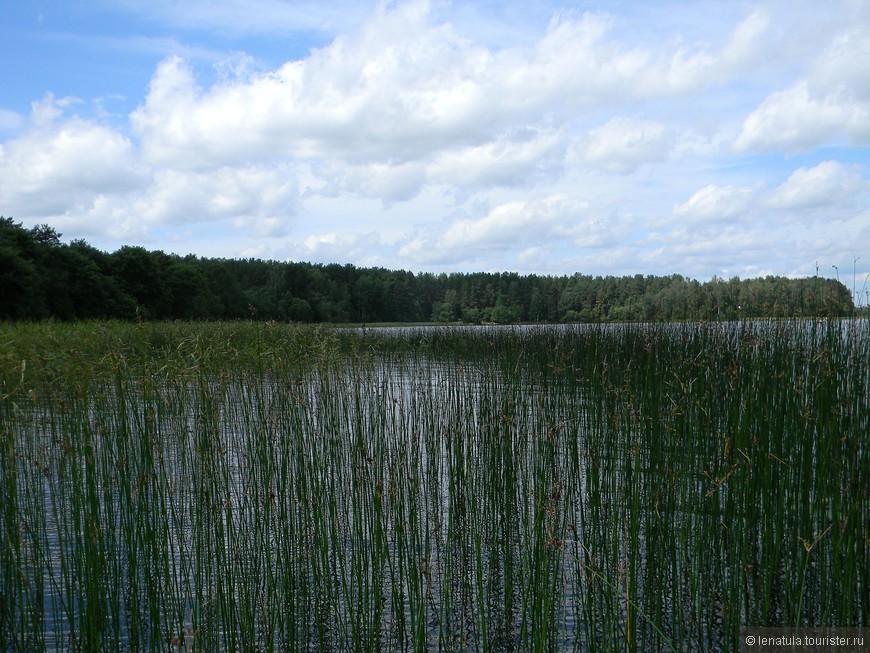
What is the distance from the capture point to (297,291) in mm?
48125

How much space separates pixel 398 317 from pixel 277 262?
12357 millimetres

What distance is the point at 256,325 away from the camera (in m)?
13.2

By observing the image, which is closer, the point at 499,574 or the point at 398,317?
the point at 499,574

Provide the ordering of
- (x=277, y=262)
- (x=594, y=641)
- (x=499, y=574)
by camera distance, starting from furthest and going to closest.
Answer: (x=277, y=262) → (x=499, y=574) → (x=594, y=641)

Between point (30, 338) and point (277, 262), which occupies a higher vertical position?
point (277, 262)

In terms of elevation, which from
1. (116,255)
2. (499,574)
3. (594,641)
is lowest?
(499,574)

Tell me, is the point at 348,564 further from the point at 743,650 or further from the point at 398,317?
the point at 398,317

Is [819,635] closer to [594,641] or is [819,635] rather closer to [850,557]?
[850,557]

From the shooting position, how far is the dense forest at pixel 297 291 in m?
13.7

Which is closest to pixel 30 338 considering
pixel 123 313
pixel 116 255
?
pixel 123 313

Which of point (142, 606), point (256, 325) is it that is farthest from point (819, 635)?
point (256, 325)

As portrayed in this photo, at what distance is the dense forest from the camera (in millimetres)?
13734

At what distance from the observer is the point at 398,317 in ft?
170

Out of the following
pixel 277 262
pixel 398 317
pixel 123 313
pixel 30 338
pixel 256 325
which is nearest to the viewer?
pixel 30 338
